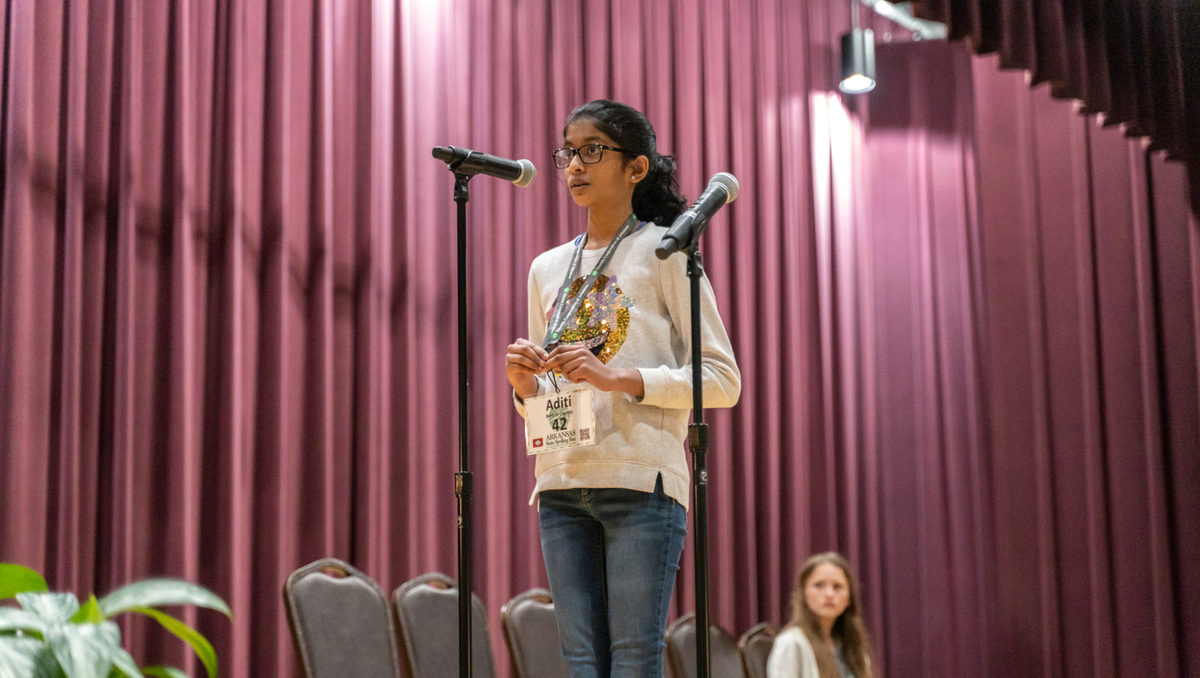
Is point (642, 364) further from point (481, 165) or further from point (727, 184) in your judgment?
point (481, 165)

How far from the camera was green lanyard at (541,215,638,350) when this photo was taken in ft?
6.33

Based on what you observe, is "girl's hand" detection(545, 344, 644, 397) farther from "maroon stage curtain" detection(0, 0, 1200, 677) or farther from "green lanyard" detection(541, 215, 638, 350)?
"maroon stage curtain" detection(0, 0, 1200, 677)

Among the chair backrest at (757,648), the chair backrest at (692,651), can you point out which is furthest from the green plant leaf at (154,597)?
the chair backrest at (757,648)

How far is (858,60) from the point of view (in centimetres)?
515

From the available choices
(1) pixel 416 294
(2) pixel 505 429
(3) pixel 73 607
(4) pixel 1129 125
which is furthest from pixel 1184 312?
(3) pixel 73 607

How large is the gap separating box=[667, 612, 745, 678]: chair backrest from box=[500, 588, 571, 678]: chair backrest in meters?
0.59

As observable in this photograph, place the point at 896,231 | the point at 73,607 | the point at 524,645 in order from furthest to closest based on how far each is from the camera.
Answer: the point at 896,231, the point at 524,645, the point at 73,607

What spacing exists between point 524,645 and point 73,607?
2294 millimetres

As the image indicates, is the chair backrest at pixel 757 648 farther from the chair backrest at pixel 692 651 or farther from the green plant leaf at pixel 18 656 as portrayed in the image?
the green plant leaf at pixel 18 656

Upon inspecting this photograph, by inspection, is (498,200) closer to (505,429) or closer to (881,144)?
(505,429)

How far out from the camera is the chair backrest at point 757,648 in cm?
424

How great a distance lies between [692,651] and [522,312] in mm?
1373

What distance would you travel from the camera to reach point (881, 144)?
218 inches

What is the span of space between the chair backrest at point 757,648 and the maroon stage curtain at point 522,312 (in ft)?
0.67
